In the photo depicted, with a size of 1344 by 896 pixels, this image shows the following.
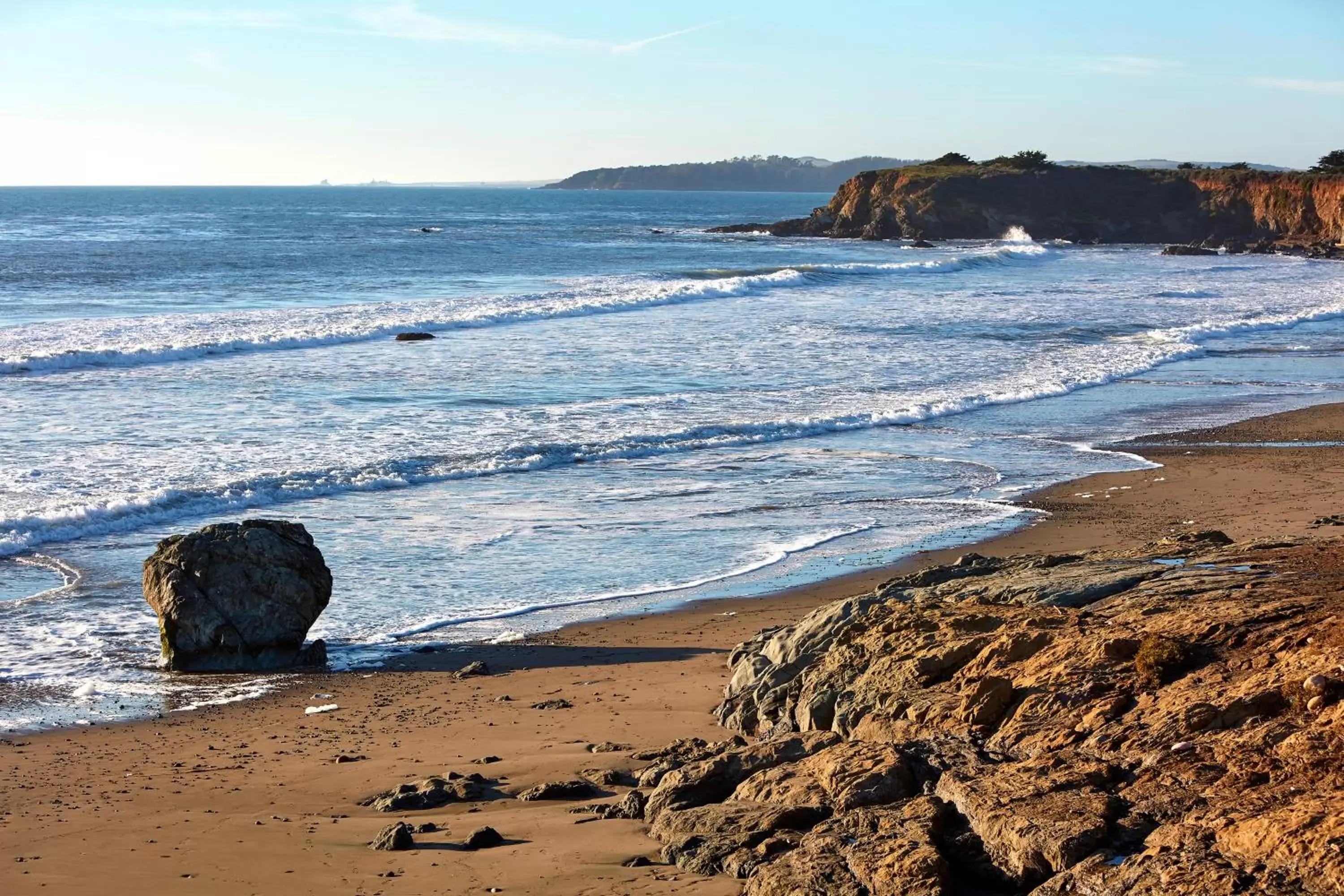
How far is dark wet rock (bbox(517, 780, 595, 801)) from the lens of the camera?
20.9ft

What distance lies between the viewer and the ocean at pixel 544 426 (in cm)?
1095

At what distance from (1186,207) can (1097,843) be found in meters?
91.9

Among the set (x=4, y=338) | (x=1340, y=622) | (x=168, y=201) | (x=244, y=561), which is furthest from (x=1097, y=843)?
(x=168, y=201)

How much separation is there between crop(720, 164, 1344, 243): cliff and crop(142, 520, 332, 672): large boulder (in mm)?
81615

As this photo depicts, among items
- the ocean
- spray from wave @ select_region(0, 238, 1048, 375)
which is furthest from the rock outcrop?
spray from wave @ select_region(0, 238, 1048, 375)

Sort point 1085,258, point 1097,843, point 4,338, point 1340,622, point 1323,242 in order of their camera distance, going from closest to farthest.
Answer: point 1097,843
point 1340,622
point 4,338
point 1085,258
point 1323,242

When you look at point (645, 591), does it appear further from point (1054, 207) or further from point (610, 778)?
point (1054, 207)

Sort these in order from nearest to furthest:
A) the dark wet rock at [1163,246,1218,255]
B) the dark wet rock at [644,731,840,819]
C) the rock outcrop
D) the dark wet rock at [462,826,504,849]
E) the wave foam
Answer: the rock outcrop → the dark wet rock at [462,826,504,849] → the dark wet rock at [644,731,840,819] → the wave foam → the dark wet rock at [1163,246,1218,255]

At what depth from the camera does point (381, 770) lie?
275 inches

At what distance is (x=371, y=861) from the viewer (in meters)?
5.59

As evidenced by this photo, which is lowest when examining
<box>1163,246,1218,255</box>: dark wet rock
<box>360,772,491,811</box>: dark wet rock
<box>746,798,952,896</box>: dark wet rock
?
<box>360,772,491,811</box>: dark wet rock

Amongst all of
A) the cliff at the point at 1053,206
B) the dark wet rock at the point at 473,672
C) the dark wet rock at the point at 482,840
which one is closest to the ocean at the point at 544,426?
the dark wet rock at the point at 473,672

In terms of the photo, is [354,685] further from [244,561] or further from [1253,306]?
[1253,306]

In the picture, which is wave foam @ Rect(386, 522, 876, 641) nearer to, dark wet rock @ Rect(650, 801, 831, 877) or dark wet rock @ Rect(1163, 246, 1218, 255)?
dark wet rock @ Rect(650, 801, 831, 877)
